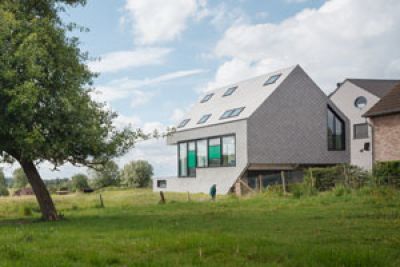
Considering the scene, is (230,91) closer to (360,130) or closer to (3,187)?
(360,130)

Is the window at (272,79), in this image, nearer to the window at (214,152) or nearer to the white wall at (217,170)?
the white wall at (217,170)

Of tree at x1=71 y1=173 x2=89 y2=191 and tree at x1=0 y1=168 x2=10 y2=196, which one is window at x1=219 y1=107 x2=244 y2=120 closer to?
tree at x1=71 y1=173 x2=89 y2=191

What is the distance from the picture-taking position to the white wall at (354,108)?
52.2 m

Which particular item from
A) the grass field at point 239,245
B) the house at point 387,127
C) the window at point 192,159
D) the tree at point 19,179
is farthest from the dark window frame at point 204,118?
the tree at point 19,179

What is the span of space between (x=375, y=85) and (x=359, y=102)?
8.80ft

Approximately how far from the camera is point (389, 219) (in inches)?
599

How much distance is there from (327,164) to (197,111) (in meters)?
13.1

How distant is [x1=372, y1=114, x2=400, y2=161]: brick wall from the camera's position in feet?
100

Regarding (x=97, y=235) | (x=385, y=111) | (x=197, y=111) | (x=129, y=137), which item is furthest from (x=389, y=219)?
(x=197, y=111)

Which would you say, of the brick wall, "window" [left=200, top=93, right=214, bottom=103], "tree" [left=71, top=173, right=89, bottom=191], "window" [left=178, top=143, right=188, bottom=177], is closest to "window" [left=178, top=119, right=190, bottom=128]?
"window" [left=178, top=143, right=188, bottom=177]

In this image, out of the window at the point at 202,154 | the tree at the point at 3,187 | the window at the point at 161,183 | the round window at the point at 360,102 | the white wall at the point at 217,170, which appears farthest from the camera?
the tree at the point at 3,187

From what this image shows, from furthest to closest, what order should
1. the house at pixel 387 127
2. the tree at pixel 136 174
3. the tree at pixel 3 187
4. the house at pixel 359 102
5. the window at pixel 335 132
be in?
the tree at pixel 3 187, the tree at pixel 136 174, the house at pixel 359 102, the window at pixel 335 132, the house at pixel 387 127

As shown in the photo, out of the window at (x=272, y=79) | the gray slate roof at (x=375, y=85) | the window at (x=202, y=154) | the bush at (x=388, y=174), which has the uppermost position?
the gray slate roof at (x=375, y=85)

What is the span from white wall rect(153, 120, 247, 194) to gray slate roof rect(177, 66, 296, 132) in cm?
50
